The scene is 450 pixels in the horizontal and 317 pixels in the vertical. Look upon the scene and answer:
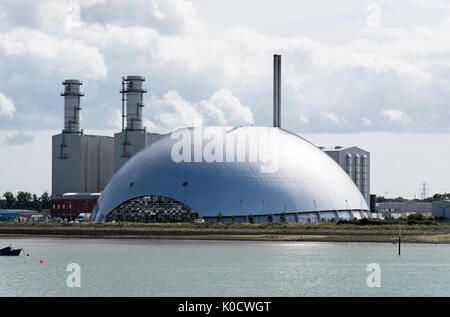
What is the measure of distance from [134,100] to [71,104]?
12.6 m

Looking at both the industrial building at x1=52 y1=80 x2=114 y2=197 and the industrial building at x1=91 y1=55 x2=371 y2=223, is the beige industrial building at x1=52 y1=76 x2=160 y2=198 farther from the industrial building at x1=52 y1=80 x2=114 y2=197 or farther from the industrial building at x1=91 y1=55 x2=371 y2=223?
the industrial building at x1=91 y1=55 x2=371 y2=223

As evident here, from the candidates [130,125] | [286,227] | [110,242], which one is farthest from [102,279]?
[130,125]

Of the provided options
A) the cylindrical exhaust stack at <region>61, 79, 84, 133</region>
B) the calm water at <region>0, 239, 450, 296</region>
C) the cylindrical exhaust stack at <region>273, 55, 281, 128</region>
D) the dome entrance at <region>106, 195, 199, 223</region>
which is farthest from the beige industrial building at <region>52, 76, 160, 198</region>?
the calm water at <region>0, 239, 450, 296</region>

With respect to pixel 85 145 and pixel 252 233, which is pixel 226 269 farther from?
pixel 85 145

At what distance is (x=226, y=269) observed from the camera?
70.4 meters

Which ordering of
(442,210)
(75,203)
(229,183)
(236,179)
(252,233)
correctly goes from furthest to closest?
(75,203)
(442,210)
(236,179)
(229,183)
(252,233)

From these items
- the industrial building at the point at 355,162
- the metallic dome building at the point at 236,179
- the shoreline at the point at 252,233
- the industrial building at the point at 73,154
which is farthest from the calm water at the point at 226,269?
the industrial building at the point at 355,162

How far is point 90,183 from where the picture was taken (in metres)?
172

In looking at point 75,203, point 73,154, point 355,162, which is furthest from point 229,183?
point 355,162
